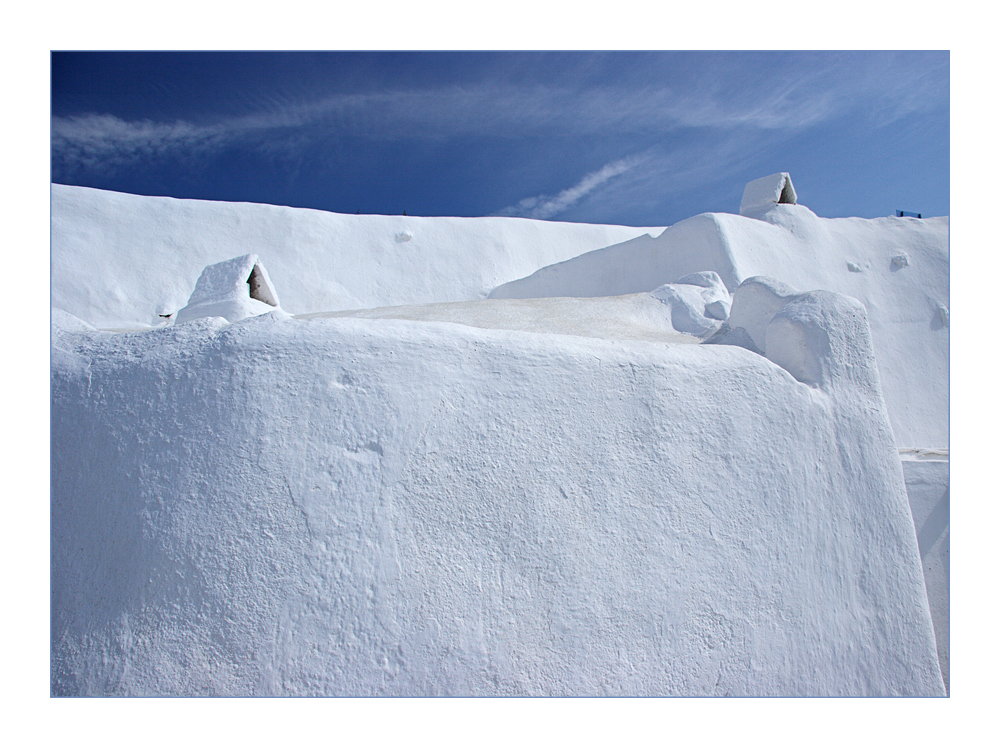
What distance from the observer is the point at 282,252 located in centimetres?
1354

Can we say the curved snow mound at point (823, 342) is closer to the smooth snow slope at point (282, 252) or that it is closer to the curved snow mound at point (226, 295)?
the curved snow mound at point (226, 295)

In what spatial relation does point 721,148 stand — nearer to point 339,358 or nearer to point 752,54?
point 752,54

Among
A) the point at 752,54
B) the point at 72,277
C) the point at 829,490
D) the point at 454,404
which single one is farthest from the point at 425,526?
the point at 72,277

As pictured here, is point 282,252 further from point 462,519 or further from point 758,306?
point 462,519

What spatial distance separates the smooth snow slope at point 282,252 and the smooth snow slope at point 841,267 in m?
3.66

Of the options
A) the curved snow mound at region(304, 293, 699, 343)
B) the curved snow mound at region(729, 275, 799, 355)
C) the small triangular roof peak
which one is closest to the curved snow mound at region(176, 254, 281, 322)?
the curved snow mound at region(304, 293, 699, 343)

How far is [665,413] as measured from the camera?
3238 millimetres

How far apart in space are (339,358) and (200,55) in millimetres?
2265

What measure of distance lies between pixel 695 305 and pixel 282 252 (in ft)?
29.7

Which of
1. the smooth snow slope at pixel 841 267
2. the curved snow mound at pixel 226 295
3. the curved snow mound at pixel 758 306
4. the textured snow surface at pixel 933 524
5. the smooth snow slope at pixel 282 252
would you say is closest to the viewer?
the curved snow mound at pixel 758 306

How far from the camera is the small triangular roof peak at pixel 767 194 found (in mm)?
11297

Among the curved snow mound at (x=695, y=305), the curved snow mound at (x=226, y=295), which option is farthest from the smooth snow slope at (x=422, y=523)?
the curved snow mound at (x=695, y=305)

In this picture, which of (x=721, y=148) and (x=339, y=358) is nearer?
(x=339, y=358)

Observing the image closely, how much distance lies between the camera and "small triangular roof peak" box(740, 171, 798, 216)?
1130 cm
